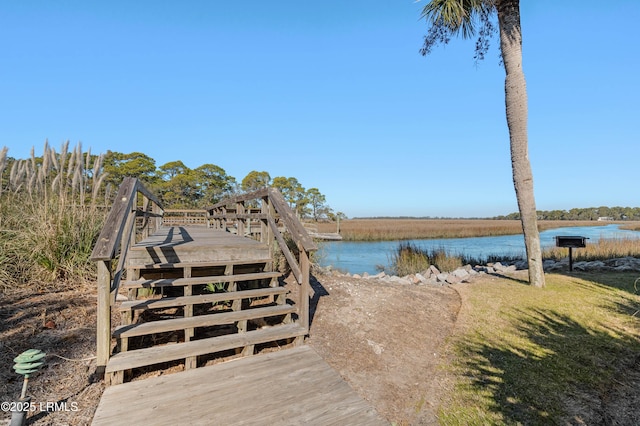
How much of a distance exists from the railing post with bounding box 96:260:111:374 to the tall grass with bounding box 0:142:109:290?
2693 millimetres

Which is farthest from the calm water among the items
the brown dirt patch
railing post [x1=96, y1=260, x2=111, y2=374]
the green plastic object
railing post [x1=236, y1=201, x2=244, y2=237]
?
the green plastic object

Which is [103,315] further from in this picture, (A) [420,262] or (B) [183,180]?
(B) [183,180]

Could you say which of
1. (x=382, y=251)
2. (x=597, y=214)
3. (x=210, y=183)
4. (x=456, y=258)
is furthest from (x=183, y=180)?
(x=597, y=214)

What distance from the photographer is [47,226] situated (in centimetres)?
438

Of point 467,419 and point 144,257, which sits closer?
point 467,419

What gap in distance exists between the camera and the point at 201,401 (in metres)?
2.11

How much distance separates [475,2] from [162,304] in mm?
8674

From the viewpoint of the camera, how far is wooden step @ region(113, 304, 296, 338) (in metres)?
2.59

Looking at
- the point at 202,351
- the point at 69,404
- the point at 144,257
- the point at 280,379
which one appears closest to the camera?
the point at 69,404

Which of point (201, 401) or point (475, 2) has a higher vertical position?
point (475, 2)

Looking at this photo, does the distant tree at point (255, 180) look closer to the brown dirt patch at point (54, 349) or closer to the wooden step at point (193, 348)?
the brown dirt patch at point (54, 349)

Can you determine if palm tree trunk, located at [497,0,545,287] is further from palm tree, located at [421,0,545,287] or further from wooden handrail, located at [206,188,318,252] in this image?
wooden handrail, located at [206,188,318,252]

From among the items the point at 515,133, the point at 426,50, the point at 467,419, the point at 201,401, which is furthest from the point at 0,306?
the point at 426,50

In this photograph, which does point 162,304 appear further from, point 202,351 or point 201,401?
point 201,401
